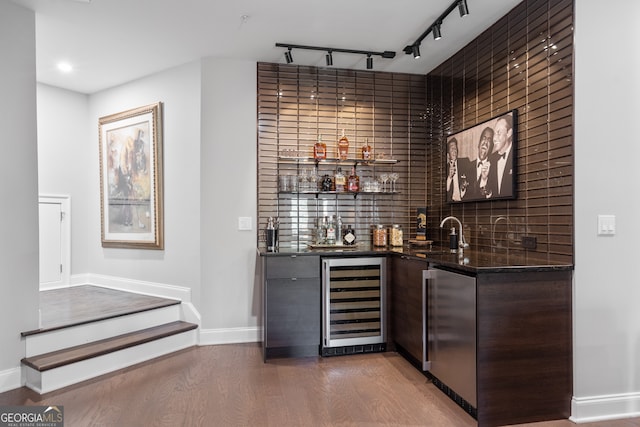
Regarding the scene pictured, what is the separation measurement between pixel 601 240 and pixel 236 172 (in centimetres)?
294

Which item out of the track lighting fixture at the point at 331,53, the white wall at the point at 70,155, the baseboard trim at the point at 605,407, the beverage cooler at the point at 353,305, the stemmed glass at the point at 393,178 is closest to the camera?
the baseboard trim at the point at 605,407

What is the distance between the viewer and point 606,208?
88.2 inches

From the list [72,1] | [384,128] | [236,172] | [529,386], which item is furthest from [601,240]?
[72,1]

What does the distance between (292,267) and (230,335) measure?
1.06 meters

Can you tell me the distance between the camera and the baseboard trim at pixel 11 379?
102 inches

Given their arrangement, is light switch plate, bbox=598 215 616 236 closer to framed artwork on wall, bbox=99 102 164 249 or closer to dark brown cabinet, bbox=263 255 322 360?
dark brown cabinet, bbox=263 255 322 360

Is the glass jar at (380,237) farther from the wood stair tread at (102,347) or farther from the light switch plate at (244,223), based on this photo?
the wood stair tread at (102,347)

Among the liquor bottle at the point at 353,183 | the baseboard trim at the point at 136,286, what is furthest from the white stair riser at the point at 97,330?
the liquor bottle at the point at 353,183

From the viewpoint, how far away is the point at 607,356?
224 centimetres

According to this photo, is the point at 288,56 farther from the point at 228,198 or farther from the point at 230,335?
the point at 230,335

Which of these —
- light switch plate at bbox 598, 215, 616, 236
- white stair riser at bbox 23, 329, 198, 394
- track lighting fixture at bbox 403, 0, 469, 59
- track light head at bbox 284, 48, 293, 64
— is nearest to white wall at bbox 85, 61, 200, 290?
white stair riser at bbox 23, 329, 198, 394

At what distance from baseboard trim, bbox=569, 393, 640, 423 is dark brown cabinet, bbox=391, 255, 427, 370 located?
2.94 feet

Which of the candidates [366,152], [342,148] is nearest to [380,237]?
[366,152]

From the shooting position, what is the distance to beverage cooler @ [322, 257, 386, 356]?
321cm
